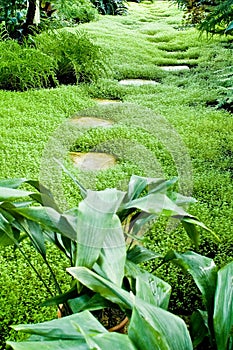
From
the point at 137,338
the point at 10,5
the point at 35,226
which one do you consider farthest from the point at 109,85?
the point at 137,338

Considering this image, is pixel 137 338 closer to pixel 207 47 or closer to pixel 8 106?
pixel 8 106

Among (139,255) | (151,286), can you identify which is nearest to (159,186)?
(139,255)

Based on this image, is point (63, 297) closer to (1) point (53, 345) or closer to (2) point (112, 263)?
(2) point (112, 263)

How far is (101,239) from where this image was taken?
3.94ft

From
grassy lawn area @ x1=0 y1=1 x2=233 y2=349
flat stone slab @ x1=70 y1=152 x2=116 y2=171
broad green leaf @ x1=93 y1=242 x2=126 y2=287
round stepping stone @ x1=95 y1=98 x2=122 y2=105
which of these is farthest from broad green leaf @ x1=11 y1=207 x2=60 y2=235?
round stepping stone @ x1=95 y1=98 x2=122 y2=105

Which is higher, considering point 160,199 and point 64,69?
point 160,199

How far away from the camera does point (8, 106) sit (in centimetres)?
375

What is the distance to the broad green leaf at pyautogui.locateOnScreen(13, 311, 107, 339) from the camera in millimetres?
997

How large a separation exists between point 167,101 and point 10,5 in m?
2.68

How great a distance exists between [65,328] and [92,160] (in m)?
1.94

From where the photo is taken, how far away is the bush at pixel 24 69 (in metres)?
4.25

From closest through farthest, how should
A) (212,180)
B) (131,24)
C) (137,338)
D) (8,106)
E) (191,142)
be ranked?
(137,338)
(212,180)
(191,142)
(8,106)
(131,24)

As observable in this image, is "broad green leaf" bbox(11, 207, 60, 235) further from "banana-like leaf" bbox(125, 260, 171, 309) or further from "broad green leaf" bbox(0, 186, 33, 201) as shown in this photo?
"banana-like leaf" bbox(125, 260, 171, 309)

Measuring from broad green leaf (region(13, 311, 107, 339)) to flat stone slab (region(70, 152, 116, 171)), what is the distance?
178 cm
